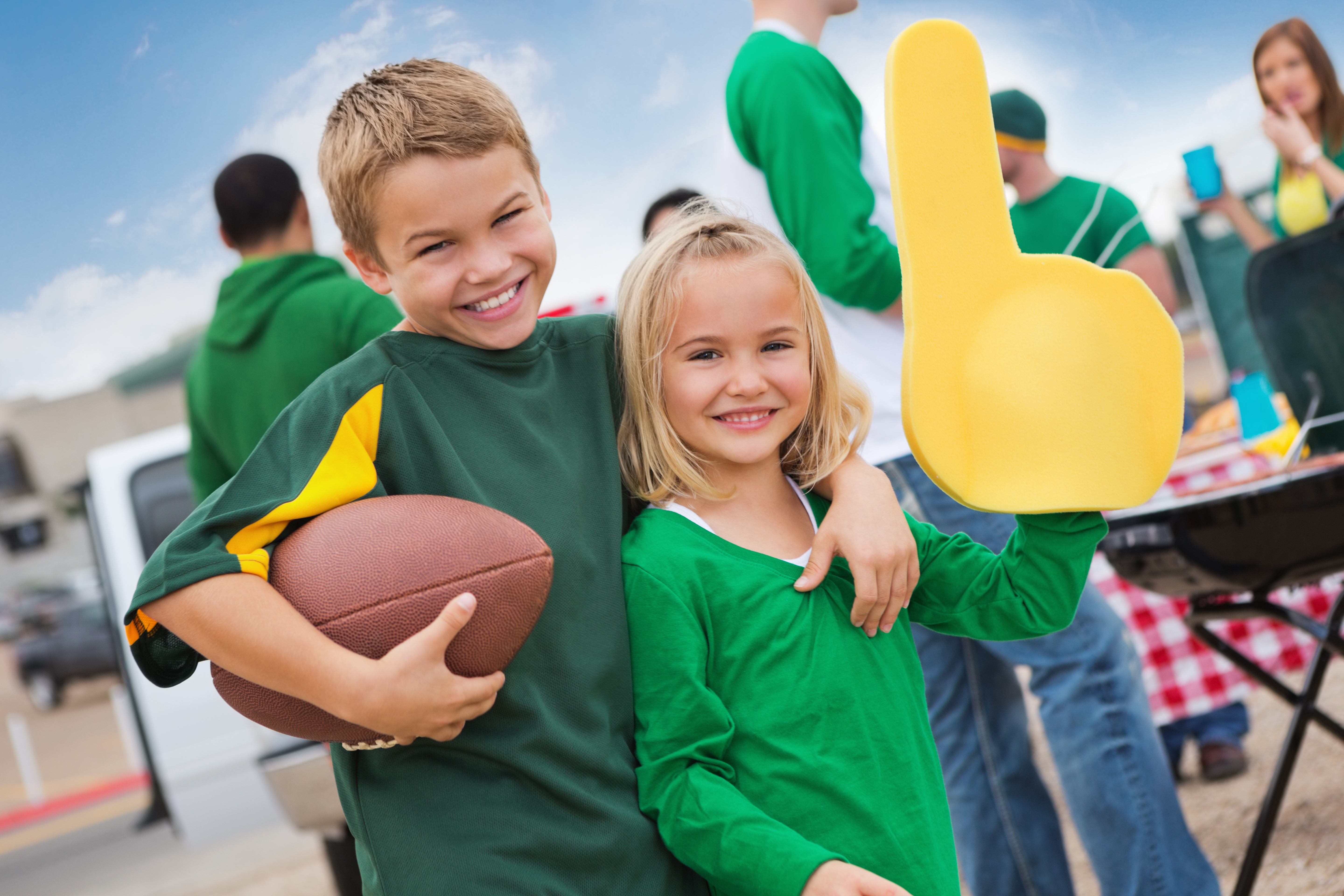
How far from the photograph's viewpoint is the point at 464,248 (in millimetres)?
1020

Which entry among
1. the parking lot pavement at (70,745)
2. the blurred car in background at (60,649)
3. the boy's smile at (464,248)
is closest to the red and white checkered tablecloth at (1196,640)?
the boy's smile at (464,248)

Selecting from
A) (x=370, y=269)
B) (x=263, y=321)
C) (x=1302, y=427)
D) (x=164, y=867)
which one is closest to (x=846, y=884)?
(x=370, y=269)

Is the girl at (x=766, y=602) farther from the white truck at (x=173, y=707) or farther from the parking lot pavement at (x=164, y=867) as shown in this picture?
the parking lot pavement at (x=164, y=867)

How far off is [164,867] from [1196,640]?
15.3ft

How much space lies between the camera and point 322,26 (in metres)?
1.79

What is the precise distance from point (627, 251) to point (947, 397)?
1737 millimetres

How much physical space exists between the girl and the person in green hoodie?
2.82 ft

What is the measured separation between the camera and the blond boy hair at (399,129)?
99 cm

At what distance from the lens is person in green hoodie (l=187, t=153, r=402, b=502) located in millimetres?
1873

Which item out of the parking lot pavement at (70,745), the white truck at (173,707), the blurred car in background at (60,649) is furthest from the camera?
the blurred car in background at (60,649)

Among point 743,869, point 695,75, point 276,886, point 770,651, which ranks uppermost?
point 695,75

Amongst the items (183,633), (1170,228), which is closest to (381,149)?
(183,633)

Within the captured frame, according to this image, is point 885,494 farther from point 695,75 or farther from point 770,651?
point 695,75

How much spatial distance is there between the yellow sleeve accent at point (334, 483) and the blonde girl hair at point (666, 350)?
299mm
